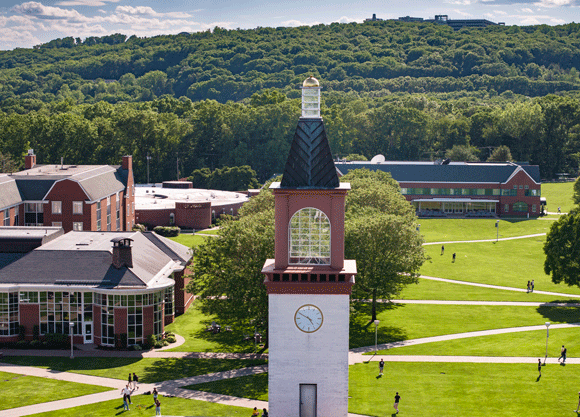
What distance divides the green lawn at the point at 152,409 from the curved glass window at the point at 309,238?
615 inches

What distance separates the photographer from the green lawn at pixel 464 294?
234 ft

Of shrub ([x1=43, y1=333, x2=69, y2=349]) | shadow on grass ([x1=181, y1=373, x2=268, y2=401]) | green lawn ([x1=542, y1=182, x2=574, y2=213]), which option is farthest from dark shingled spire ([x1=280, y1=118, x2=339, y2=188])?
green lawn ([x1=542, y1=182, x2=574, y2=213])

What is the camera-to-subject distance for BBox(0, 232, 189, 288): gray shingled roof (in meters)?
55.2

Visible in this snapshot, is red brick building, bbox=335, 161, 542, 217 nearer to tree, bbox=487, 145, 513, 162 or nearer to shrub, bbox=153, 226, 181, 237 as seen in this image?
tree, bbox=487, 145, 513, 162

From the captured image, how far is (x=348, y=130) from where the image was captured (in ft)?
570

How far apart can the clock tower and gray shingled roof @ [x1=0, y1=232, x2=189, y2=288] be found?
26588 mm

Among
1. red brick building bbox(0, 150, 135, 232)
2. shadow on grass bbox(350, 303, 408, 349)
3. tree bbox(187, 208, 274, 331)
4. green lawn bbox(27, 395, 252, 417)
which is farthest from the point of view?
red brick building bbox(0, 150, 135, 232)

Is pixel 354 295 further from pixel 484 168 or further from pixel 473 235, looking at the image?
pixel 484 168

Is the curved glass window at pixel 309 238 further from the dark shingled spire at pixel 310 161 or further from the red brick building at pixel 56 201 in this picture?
the red brick building at pixel 56 201

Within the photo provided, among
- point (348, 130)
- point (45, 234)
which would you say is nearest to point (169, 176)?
point (348, 130)

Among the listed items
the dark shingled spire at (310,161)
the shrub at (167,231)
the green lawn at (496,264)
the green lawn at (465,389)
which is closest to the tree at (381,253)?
the green lawn at (465,389)

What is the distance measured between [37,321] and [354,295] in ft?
84.4

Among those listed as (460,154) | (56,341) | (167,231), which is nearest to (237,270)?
(56,341)

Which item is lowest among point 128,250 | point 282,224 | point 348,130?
point 128,250
